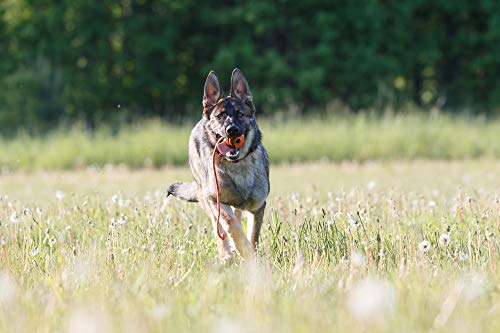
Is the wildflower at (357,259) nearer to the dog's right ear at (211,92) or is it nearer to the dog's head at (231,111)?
the dog's head at (231,111)

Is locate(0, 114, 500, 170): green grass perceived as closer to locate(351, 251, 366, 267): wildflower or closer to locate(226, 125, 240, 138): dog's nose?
locate(226, 125, 240, 138): dog's nose

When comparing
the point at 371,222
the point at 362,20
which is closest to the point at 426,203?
the point at 371,222

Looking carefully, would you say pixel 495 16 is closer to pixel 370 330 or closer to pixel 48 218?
pixel 48 218

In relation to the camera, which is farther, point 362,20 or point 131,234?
point 362,20

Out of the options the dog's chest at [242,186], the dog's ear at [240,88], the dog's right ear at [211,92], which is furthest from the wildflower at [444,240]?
the dog's right ear at [211,92]

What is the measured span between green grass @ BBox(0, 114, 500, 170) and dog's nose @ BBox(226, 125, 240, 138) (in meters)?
10.6

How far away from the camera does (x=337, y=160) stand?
16500mm

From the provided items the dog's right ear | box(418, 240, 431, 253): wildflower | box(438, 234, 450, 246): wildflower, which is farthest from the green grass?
box(418, 240, 431, 253): wildflower

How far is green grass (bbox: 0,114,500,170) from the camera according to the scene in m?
16.6

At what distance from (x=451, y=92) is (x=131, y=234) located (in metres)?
24.6

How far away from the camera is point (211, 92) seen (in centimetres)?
627

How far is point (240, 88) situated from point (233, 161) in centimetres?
67

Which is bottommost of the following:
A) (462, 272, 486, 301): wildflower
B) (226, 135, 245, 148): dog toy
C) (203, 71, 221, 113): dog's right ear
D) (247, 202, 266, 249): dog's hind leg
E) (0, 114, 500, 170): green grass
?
(0, 114, 500, 170): green grass

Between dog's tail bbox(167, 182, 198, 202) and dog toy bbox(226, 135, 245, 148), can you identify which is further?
dog's tail bbox(167, 182, 198, 202)
